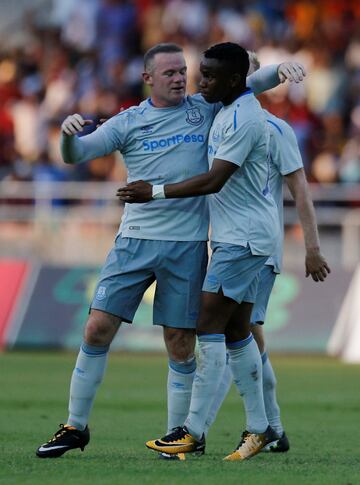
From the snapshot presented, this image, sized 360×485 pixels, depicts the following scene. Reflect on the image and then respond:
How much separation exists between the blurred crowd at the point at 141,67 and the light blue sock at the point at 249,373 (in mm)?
11263

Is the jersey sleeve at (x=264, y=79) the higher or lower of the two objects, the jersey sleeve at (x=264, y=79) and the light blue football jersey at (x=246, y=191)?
the higher

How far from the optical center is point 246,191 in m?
8.17

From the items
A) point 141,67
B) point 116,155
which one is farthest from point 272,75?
point 141,67

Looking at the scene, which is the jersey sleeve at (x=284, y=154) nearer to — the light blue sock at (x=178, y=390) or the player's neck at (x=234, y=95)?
the player's neck at (x=234, y=95)

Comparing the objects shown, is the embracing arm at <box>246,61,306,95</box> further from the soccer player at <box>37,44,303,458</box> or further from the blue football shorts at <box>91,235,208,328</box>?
the blue football shorts at <box>91,235,208,328</box>

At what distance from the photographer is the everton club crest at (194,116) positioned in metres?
8.50

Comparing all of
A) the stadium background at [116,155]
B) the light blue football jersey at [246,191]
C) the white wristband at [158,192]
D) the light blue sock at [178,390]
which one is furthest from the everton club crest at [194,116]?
the stadium background at [116,155]

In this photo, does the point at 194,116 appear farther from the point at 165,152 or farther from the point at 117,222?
the point at 117,222

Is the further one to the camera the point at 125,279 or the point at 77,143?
the point at 125,279

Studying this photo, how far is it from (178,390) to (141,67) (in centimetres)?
1454

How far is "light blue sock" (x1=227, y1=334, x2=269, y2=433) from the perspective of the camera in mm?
8242

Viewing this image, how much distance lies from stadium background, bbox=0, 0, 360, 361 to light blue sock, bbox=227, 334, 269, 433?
9612mm

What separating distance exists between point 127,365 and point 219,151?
859 cm

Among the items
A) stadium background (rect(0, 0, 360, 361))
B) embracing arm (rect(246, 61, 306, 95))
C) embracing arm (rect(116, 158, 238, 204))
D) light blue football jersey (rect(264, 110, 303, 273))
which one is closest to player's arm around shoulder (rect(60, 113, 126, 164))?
embracing arm (rect(116, 158, 238, 204))
